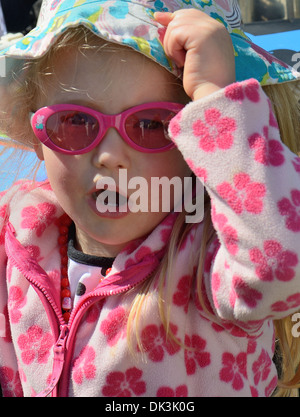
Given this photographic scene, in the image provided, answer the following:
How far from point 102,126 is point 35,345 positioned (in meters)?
0.49

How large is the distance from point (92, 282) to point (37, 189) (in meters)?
0.31

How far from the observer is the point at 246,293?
3.46 feet

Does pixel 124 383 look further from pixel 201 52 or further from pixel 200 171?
pixel 201 52

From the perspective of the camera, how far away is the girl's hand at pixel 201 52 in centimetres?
110

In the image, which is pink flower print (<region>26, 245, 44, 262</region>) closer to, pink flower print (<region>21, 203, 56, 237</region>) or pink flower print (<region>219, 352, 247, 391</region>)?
pink flower print (<region>21, 203, 56, 237</region>)

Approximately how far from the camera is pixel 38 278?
4.31 ft

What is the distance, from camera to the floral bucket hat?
1132 millimetres

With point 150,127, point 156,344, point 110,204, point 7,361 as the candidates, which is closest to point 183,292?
point 156,344

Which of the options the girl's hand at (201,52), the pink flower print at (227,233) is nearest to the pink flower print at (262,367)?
the pink flower print at (227,233)

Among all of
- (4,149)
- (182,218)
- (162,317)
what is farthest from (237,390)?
(4,149)

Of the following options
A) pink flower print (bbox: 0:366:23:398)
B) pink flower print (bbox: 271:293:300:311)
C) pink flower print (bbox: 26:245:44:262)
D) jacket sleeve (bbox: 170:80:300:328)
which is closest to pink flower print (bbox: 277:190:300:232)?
jacket sleeve (bbox: 170:80:300:328)

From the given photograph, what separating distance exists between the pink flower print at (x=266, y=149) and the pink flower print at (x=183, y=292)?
0.30 metres

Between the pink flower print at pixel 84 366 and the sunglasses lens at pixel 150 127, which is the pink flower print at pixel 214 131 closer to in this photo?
the sunglasses lens at pixel 150 127

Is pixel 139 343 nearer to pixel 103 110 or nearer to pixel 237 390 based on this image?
pixel 237 390
